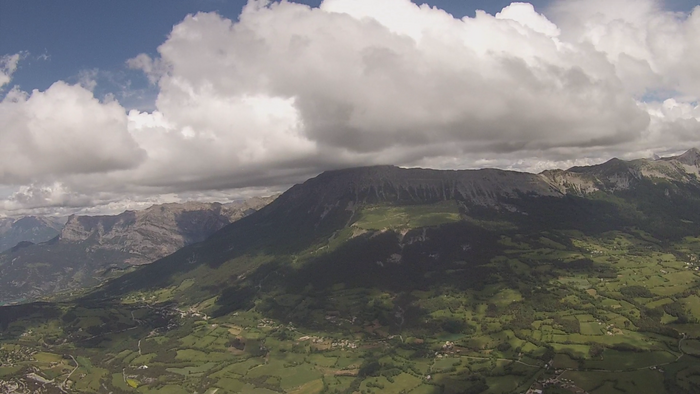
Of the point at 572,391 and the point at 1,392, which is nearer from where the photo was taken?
the point at 572,391

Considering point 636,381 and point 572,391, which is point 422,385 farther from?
point 636,381

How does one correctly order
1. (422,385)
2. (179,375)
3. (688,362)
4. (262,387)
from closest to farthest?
(688,362) < (422,385) < (262,387) < (179,375)

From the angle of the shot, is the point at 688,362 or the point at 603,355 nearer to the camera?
the point at 688,362

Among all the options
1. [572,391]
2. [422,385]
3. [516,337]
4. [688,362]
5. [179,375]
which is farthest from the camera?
[179,375]

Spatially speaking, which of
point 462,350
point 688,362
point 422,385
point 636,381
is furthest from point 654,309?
point 422,385

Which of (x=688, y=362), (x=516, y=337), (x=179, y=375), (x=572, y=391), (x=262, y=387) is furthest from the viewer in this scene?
(x=179, y=375)

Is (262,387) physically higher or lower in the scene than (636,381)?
lower

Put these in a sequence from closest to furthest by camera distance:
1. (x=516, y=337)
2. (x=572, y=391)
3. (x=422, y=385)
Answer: (x=572, y=391) → (x=422, y=385) → (x=516, y=337)

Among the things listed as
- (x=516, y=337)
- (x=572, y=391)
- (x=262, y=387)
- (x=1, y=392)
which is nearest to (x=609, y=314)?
(x=516, y=337)

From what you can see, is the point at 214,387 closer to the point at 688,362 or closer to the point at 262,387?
the point at 262,387
